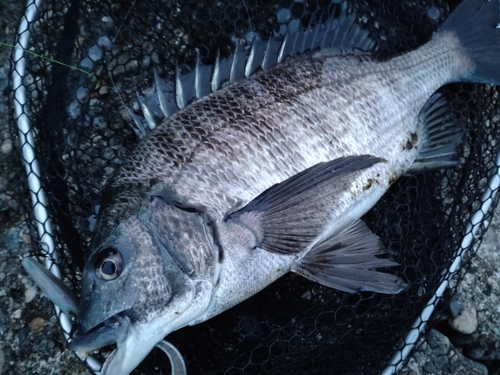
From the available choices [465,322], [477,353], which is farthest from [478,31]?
[477,353]

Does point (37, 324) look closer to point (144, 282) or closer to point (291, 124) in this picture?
point (144, 282)

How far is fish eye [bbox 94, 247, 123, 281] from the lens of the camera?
54.7 inches

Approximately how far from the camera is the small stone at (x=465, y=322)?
233 centimetres

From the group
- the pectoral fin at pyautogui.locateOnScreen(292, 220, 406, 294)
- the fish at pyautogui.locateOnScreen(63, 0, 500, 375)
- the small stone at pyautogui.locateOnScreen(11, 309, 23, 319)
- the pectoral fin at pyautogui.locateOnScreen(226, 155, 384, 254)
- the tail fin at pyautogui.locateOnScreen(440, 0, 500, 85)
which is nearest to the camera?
the fish at pyautogui.locateOnScreen(63, 0, 500, 375)

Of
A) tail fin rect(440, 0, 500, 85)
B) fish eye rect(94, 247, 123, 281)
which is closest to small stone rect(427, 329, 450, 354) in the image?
tail fin rect(440, 0, 500, 85)

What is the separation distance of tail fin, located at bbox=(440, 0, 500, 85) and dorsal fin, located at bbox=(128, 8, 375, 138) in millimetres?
435

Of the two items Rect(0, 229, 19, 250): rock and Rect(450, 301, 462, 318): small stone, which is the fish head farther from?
Rect(450, 301, 462, 318): small stone

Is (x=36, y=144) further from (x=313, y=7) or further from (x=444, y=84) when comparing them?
(x=444, y=84)

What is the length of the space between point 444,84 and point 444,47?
170mm

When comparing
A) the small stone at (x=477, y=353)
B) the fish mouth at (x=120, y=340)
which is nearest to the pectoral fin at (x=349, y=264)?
the fish mouth at (x=120, y=340)

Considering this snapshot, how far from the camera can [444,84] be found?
222 centimetres

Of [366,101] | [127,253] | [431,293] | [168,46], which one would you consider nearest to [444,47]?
[366,101]

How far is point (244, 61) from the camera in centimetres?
195

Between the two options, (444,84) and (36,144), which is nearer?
(36,144)
